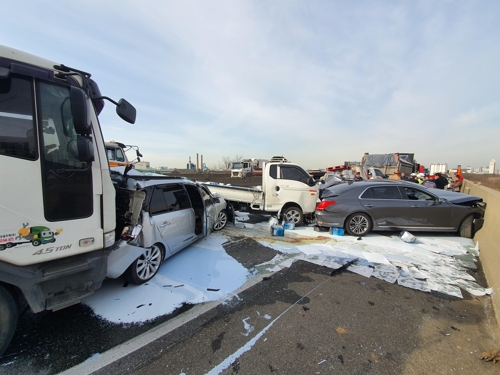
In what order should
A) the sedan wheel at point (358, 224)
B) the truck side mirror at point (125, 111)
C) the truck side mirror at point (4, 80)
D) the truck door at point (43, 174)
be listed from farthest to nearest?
the sedan wheel at point (358, 224), the truck side mirror at point (125, 111), the truck door at point (43, 174), the truck side mirror at point (4, 80)

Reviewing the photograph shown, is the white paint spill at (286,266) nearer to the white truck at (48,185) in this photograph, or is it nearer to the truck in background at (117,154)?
the white truck at (48,185)

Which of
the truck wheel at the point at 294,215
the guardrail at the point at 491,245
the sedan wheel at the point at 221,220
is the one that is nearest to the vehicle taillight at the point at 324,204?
the truck wheel at the point at 294,215

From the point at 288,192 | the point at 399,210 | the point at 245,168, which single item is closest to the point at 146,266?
the point at 288,192

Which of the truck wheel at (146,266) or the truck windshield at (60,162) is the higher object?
the truck windshield at (60,162)

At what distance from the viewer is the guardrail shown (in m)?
3.40

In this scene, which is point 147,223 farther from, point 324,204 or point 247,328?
point 324,204

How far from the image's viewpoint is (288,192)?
726 cm

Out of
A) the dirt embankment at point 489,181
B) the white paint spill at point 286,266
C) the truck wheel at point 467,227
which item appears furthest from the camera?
the dirt embankment at point 489,181

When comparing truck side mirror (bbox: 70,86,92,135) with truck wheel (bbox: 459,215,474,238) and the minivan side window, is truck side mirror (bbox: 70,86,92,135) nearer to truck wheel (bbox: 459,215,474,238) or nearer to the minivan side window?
the minivan side window

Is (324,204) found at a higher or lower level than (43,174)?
lower

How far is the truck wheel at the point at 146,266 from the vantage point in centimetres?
333

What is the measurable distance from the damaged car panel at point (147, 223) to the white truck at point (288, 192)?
Answer: 313 centimetres

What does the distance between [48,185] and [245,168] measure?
2852 cm

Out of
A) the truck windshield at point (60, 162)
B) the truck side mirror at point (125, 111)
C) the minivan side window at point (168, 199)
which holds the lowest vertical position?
the minivan side window at point (168, 199)
